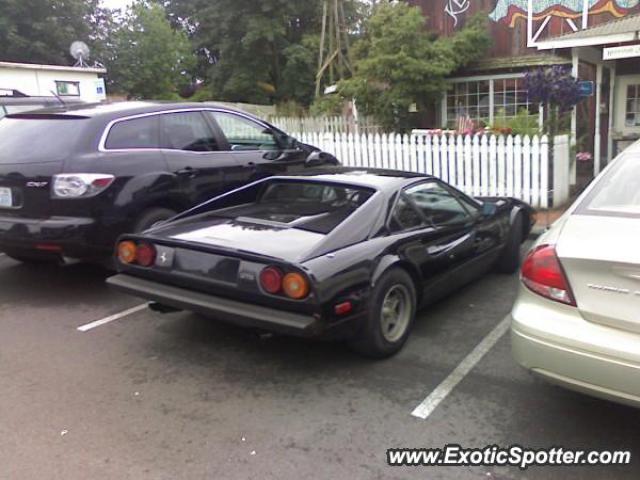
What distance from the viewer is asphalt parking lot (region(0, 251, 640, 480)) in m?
2.85

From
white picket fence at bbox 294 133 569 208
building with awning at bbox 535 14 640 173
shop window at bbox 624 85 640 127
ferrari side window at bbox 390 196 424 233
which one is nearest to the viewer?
ferrari side window at bbox 390 196 424 233

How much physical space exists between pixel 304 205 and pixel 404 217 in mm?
759

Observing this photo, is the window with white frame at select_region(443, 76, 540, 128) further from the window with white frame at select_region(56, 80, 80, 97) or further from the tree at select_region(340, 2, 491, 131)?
the window with white frame at select_region(56, 80, 80, 97)

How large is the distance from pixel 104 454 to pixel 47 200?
2.65m

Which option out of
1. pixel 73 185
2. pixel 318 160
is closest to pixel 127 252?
pixel 73 185

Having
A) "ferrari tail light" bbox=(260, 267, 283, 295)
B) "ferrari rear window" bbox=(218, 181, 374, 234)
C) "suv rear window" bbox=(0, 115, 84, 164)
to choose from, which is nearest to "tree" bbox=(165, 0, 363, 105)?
"suv rear window" bbox=(0, 115, 84, 164)

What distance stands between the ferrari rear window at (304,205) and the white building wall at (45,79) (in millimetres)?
11292

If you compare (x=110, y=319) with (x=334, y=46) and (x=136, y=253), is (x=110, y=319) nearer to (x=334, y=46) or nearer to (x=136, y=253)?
(x=136, y=253)

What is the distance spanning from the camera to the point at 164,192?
5.39 meters

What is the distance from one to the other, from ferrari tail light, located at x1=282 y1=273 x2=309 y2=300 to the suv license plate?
2.97m

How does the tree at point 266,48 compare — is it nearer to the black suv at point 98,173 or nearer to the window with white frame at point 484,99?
the window with white frame at point 484,99

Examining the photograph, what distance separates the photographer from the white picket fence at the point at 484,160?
8914mm

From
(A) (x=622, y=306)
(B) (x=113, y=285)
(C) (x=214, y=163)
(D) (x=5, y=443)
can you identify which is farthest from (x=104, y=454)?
(C) (x=214, y=163)

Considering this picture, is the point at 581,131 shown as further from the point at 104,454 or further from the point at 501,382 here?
the point at 104,454
